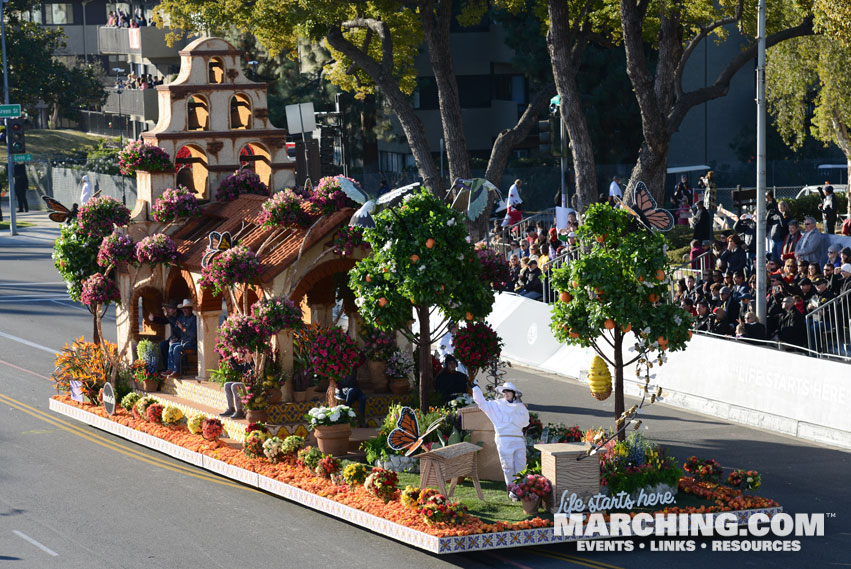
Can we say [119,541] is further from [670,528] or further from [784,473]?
[784,473]

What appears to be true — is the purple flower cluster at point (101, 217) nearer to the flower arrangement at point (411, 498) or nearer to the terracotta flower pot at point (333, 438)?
the terracotta flower pot at point (333, 438)

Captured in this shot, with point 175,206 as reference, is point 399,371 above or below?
below

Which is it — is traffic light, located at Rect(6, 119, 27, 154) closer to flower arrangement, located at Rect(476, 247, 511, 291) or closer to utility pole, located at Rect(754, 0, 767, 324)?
utility pole, located at Rect(754, 0, 767, 324)

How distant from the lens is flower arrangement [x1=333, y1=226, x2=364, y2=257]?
19359 mm

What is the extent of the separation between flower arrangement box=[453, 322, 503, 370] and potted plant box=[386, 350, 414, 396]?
1.49m

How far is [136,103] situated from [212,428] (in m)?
44.8

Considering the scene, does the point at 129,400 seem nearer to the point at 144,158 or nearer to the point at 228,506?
the point at 144,158

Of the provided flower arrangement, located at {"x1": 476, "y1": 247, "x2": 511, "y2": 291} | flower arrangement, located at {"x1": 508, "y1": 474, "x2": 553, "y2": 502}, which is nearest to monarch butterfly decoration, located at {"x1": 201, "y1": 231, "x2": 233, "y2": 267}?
flower arrangement, located at {"x1": 476, "y1": 247, "x2": 511, "y2": 291}

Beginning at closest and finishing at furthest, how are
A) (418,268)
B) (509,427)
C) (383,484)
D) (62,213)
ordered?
(383,484)
(509,427)
(418,268)
(62,213)

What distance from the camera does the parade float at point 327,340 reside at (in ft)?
53.1

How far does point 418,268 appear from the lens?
17344 millimetres

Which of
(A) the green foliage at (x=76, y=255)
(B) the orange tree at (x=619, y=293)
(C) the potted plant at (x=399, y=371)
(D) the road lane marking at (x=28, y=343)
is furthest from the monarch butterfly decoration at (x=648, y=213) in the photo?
(D) the road lane marking at (x=28, y=343)

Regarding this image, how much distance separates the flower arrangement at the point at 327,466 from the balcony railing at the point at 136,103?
45458 mm

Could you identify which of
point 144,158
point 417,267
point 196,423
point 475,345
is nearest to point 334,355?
point 417,267
